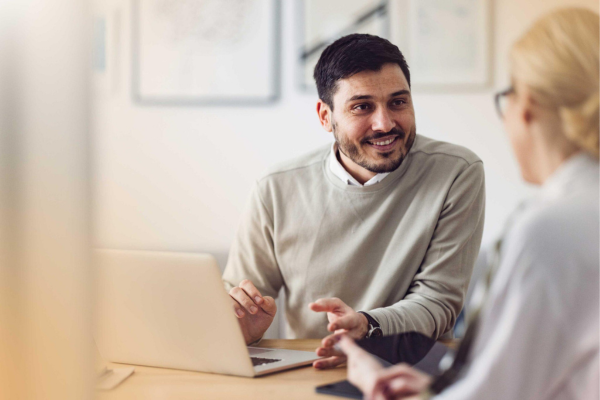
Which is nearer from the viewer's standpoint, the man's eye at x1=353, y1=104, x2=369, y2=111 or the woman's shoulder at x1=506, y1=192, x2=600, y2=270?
the woman's shoulder at x1=506, y1=192, x2=600, y2=270

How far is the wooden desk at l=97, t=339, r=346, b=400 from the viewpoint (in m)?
0.89

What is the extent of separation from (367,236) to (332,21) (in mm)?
1262

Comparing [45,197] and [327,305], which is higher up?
[45,197]

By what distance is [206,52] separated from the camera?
2.51 metres

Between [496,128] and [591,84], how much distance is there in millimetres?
1817

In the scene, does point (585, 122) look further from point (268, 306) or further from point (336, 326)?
point (268, 306)

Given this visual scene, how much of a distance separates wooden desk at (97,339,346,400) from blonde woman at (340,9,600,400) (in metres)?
0.25

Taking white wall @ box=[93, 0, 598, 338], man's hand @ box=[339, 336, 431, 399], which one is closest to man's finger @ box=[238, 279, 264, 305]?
man's hand @ box=[339, 336, 431, 399]

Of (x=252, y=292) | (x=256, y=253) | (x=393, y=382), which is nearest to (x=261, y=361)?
(x=252, y=292)

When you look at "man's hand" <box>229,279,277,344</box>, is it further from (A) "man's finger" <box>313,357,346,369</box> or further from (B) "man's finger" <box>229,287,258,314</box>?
(A) "man's finger" <box>313,357,346,369</box>

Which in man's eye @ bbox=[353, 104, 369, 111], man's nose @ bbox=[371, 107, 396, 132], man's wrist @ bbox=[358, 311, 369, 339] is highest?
man's eye @ bbox=[353, 104, 369, 111]

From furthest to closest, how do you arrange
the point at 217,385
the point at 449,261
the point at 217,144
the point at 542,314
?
the point at 217,144 < the point at 449,261 < the point at 217,385 < the point at 542,314

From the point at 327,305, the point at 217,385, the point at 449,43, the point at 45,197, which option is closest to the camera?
the point at 45,197

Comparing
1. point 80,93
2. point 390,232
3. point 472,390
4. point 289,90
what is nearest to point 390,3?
point 289,90
